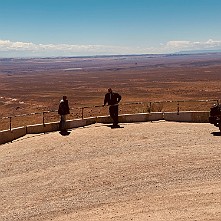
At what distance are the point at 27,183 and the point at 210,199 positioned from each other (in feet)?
14.9

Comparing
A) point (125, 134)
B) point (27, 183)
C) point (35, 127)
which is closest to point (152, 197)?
point (27, 183)

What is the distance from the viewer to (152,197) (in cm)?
878

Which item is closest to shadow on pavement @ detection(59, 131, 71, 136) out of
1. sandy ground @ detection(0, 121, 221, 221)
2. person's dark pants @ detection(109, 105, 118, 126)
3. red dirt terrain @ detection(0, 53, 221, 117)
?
sandy ground @ detection(0, 121, 221, 221)

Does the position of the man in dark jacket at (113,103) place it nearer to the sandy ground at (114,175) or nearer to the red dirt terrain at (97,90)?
the sandy ground at (114,175)

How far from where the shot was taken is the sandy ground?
8258 mm

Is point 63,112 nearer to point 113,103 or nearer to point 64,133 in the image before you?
point 64,133

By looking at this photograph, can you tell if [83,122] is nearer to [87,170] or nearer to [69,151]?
[69,151]

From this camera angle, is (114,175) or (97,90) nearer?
(114,175)

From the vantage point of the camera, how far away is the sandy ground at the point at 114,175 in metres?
8.26

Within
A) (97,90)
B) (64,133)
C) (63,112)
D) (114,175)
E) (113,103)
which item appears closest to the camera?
(114,175)

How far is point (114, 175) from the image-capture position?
33.0 feet

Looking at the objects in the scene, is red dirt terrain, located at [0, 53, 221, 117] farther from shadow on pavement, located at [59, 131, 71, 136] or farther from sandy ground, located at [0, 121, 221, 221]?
sandy ground, located at [0, 121, 221, 221]

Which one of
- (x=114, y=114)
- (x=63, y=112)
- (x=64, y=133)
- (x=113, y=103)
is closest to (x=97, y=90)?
(x=113, y=103)

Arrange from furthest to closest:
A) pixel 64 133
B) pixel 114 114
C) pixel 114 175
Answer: pixel 114 114, pixel 64 133, pixel 114 175
